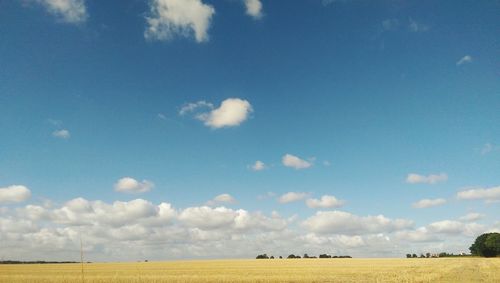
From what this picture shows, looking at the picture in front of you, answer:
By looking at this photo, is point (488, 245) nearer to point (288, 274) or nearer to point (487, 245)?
point (487, 245)

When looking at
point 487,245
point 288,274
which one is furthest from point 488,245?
point 288,274

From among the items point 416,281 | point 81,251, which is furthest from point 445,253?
point 81,251

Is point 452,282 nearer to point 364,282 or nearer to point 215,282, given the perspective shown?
point 364,282

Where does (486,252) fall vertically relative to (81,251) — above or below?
below

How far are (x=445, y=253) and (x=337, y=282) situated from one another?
7354 inches

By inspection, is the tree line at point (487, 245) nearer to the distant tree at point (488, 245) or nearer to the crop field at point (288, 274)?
the distant tree at point (488, 245)

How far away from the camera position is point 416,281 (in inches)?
1342

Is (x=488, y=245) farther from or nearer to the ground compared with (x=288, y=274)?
nearer to the ground

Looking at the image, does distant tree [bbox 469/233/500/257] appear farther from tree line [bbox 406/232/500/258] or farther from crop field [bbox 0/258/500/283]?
crop field [bbox 0/258/500/283]

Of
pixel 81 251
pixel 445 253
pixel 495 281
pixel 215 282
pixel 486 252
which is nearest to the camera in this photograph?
pixel 81 251

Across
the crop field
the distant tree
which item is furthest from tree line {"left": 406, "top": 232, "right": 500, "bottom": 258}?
the crop field

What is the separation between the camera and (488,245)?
14950 cm

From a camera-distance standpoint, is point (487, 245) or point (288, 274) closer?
point (288, 274)

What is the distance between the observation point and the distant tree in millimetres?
147375
